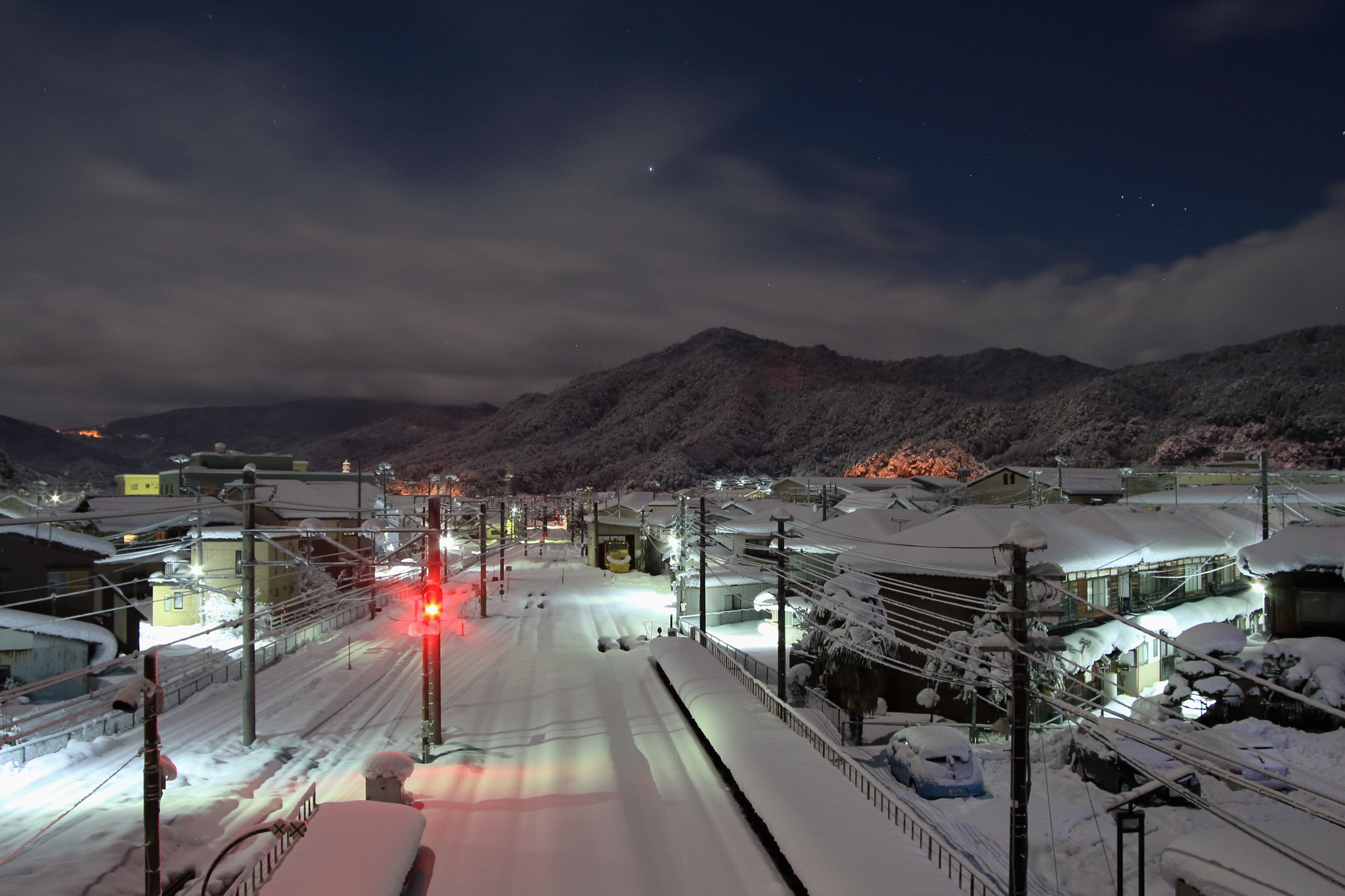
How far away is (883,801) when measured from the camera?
42.0 ft

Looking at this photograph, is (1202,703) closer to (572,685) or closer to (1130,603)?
(1130,603)

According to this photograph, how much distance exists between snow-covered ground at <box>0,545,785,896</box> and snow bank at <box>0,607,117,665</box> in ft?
12.8

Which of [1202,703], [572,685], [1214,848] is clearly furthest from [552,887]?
[1202,703]

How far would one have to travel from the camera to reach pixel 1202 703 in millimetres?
20141

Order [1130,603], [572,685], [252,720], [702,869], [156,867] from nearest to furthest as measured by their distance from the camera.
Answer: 1. [156,867]
2. [702,869]
3. [252,720]
4. [572,685]
5. [1130,603]

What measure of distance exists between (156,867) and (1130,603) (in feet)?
96.6

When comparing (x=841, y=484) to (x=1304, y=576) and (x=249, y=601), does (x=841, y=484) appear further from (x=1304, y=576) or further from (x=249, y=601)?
(x=249, y=601)

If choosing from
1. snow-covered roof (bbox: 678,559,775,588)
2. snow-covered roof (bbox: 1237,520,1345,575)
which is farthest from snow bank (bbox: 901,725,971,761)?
snow-covered roof (bbox: 678,559,775,588)

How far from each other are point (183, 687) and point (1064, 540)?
91.8ft

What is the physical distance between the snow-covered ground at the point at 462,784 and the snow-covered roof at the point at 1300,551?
66.5 feet

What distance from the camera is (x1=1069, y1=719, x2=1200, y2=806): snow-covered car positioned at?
49.9 ft

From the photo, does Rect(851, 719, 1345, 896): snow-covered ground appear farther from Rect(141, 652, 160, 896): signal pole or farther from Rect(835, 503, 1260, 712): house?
Rect(141, 652, 160, 896): signal pole

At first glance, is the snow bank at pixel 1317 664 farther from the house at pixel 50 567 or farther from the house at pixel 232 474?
the house at pixel 232 474

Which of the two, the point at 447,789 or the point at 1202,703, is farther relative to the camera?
the point at 1202,703
